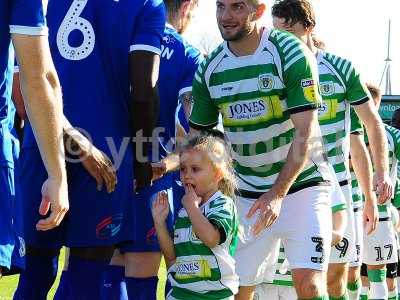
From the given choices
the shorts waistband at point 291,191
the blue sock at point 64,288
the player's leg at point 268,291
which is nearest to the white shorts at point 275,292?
the player's leg at point 268,291

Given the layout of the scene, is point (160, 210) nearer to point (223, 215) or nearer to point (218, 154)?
point (223, 215)

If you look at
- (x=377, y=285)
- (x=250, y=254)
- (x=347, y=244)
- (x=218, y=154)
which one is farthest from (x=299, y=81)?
(x=377, y=285)

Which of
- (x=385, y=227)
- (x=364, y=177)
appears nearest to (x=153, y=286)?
(x=364, y=177)

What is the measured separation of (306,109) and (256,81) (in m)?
0.35

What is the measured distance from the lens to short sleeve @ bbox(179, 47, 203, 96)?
670cm

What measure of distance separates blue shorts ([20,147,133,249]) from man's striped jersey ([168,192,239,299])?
14.9 inches

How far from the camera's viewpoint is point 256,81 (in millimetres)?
6082

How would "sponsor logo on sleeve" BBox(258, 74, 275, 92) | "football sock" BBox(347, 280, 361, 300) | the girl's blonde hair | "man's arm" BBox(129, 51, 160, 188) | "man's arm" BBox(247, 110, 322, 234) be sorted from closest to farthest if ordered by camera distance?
"man's arm" BBox(129, 51, 160, 188) < "man's arm" BBox(247, 110, 322, 234) < the girl's blonde hair < "sponsor logo on sleeve" BBox(258, 74, 275, 92) < "football sock" BBox(347, 280, 361, 300)

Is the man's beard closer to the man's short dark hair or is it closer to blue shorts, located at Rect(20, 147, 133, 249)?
blue shorts, located at Rect(20, 147, 133, 249)

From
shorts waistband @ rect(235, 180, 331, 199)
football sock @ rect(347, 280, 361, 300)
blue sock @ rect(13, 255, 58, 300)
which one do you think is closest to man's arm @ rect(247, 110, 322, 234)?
shorts waistband @ rect(235, 180, 331, 199)

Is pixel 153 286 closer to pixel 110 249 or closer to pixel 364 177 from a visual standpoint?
pixel 110 249

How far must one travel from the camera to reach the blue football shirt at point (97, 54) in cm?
554

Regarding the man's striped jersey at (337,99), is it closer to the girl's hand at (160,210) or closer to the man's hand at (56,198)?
the girl's hand at (160,210)

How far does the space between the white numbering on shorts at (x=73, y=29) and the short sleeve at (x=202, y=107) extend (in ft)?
3.10
